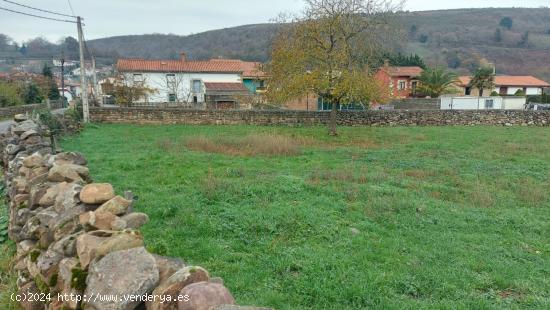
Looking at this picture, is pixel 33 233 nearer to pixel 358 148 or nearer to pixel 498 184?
pixel 498 184

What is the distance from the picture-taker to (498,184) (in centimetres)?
938

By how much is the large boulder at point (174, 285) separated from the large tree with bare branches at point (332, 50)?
16.7m

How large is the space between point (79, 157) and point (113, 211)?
2.60 m

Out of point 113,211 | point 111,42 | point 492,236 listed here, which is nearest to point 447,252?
point 492,236

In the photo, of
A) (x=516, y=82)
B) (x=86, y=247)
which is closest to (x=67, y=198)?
(x=86, y=247)

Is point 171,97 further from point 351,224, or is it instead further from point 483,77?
point 351,224

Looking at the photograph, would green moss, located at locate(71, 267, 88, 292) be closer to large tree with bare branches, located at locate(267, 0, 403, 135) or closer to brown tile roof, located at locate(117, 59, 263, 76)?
large tree with bare branches, located at locate(267, 0, 403, 135)

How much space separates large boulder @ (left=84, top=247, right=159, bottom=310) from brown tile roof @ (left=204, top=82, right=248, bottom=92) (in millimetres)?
43952

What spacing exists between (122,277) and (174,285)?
14.1 inches

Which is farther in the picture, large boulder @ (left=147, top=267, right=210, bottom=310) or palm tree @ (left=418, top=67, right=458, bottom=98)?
palm tree @ (left=418, top=67, right=458, bottom=98)

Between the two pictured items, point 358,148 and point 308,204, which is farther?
point 358,148

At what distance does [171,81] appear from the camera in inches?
1954

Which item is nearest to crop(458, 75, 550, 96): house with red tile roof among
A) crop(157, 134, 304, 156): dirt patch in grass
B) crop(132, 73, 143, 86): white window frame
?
crop(132, 73, 143, 86): white window frame

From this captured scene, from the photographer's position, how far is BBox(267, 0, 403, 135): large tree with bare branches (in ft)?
62.4
